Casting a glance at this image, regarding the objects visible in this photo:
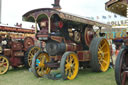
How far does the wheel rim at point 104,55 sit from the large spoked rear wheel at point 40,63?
1.95 meters

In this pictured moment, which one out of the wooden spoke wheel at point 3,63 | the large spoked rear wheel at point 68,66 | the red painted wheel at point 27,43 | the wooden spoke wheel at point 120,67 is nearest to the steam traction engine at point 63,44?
the large spoked rear wheel at point 68,66

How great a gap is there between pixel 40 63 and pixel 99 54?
2189 millimetres

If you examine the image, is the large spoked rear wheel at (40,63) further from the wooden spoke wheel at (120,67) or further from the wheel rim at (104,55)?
the wooden spoke wheel at (120,67)

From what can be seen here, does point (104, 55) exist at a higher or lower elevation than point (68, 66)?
higher

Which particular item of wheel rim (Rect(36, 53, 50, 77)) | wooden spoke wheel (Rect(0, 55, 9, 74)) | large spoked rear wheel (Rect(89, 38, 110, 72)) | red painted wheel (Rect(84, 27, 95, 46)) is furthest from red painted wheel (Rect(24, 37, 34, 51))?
large spoked rear wheel (Rect(89, 38, 110, 72))

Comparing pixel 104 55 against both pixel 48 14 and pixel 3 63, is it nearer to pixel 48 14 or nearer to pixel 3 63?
pixel 48 14

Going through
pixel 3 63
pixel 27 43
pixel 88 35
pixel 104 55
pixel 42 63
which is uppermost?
pixel 88 35

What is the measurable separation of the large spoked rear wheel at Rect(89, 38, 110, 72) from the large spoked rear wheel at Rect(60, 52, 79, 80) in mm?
846

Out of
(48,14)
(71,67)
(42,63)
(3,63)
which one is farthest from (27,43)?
(71,67)

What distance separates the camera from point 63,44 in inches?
196

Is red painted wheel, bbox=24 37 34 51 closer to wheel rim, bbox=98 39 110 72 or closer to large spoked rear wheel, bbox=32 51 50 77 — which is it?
large spoked rear wheel, bbox=32 51 50 77

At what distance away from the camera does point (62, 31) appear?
17.0ft

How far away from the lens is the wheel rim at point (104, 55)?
5.79 metres

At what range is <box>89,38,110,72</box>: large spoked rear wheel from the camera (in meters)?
5.34
